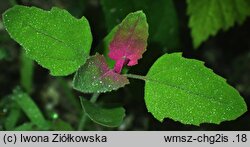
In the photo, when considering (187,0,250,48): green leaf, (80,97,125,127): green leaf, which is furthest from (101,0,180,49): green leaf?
(80,97,125,127): green leaf

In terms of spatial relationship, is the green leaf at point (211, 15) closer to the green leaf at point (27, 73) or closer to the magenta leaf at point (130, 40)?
the magenta leaf at point (130, 40)

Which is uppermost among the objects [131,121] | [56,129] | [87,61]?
[87,61]

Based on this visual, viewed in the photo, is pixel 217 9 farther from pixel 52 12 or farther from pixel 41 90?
pixel 41 90

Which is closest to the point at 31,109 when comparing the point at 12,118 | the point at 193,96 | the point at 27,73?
the point at 12,118

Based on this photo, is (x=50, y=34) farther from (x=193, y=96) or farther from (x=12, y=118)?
(x=12, y=118)

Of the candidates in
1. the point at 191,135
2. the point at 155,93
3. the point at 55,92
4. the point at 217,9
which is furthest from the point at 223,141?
the point at 55,92

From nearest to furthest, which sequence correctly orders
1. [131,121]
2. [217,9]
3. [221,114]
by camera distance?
[221,114], [217,9], [131,121]
